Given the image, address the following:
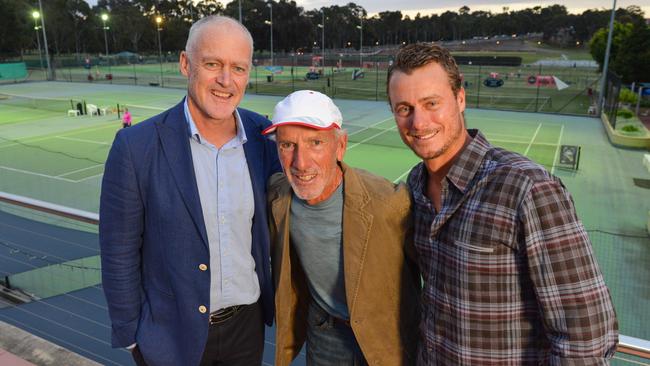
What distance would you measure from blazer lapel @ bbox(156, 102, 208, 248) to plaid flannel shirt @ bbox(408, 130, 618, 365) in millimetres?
1054

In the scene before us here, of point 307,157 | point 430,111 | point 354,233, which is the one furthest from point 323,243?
point 430,111

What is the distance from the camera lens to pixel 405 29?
5276 inches

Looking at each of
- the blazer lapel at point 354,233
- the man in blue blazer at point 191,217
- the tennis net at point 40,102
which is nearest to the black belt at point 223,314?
the man in blue blazer at point 191,217

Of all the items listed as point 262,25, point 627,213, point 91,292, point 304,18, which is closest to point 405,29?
point 304,18

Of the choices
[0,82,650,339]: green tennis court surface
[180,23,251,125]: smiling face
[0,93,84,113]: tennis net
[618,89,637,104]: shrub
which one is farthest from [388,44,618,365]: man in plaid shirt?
[618,89,637,104]: shrub

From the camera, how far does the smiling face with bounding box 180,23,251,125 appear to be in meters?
2.55

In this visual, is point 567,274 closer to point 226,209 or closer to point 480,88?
point 226,209

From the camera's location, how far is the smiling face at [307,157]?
8.29ft

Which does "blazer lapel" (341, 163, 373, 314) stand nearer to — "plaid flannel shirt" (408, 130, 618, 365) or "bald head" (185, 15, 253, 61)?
"plaid flannel shirt" (408, 130, 618, 365)

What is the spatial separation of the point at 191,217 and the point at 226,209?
0.18 meters

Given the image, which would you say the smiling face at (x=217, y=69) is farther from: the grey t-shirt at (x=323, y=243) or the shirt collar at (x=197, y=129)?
the grey t-shirt at (x=323, y=243)

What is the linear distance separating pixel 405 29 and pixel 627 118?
11283 cm

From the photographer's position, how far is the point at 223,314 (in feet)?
9.20

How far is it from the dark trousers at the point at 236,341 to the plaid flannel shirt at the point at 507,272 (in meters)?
1.03
